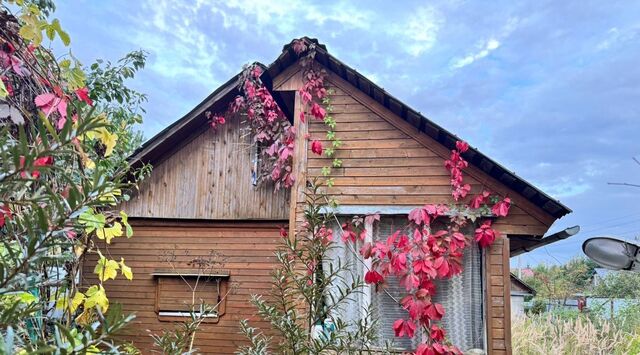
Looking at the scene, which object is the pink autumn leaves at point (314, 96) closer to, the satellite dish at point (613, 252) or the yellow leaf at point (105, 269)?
the satellite dish at point (613, 252)

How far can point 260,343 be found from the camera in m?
1.78

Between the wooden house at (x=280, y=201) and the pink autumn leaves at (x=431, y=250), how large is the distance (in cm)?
16

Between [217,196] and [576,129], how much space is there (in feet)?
270

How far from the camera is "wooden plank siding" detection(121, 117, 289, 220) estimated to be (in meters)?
7.02


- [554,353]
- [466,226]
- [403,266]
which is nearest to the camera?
[403,266]

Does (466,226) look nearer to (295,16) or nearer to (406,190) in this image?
(406,190)

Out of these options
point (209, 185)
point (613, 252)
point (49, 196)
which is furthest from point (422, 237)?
point (49, 196)

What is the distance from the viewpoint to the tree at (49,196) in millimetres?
747

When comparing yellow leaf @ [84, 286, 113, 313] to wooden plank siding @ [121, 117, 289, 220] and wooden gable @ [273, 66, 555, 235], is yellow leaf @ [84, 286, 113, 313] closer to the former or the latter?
wooden gable @ [273, 66, 555, 235]

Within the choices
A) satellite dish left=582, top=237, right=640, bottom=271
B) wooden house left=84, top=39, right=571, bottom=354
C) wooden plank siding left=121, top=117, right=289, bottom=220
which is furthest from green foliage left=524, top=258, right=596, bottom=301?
satellite dish left=582, top=237, right=640, bottom=271

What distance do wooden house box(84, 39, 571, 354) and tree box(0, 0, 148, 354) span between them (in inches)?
99.7

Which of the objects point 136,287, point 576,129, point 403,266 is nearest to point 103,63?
point 136,287

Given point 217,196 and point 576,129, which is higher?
point 576,129

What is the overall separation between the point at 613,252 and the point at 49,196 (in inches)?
122
